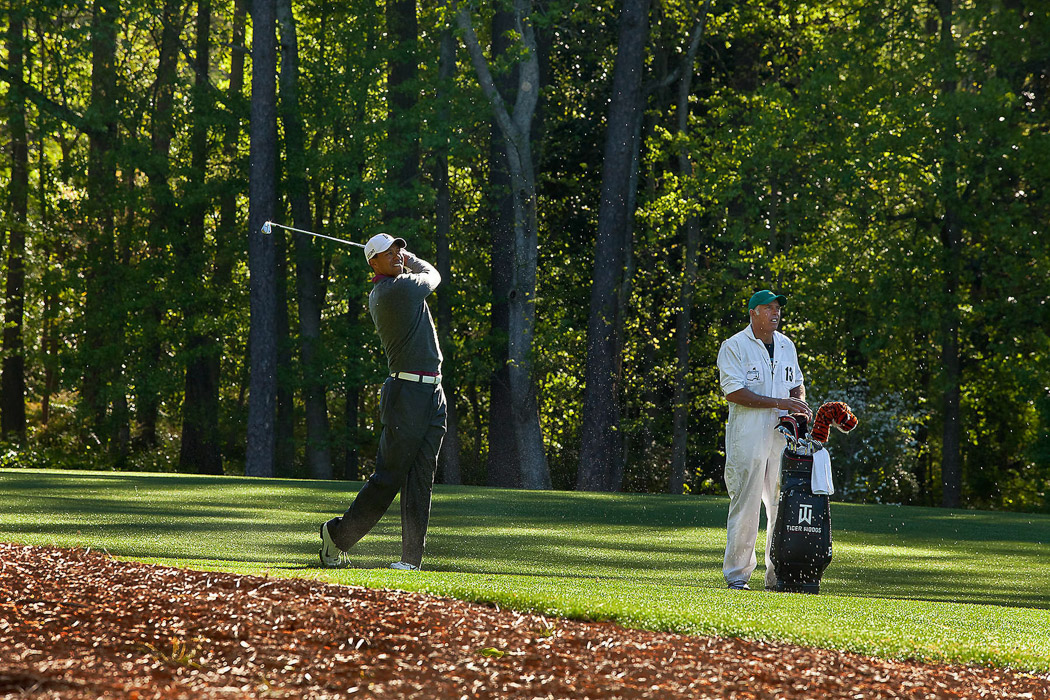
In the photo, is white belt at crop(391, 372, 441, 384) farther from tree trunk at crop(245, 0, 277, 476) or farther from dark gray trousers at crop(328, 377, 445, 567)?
tree trunk at crop(245, 0, 277, 476)

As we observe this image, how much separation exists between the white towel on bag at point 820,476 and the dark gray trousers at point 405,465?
2.46 meters

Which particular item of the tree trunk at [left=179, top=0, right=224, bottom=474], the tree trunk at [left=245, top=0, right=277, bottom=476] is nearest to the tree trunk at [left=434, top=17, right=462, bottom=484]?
the tree trunk at [left=245, top=0, right=277, bottom=476]

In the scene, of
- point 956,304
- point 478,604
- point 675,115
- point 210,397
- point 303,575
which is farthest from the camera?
point 210,397

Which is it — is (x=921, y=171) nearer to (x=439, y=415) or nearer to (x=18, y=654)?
(x=439, y=415)

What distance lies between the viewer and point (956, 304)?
25.9m

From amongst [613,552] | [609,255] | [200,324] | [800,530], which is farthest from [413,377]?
[200,324]

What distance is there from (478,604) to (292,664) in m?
1.76

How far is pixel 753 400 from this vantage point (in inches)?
351

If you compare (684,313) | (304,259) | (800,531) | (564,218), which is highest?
(564,218)

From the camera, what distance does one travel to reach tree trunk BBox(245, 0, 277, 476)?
86.9ft

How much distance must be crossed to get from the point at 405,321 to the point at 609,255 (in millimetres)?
17116

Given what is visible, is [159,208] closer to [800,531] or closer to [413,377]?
[413,377]

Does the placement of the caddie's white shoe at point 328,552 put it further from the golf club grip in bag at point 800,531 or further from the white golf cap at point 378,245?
the golf club grip in bag at point 800,531

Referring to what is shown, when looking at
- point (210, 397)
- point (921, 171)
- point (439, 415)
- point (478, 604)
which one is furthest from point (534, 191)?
point (478, 604)
